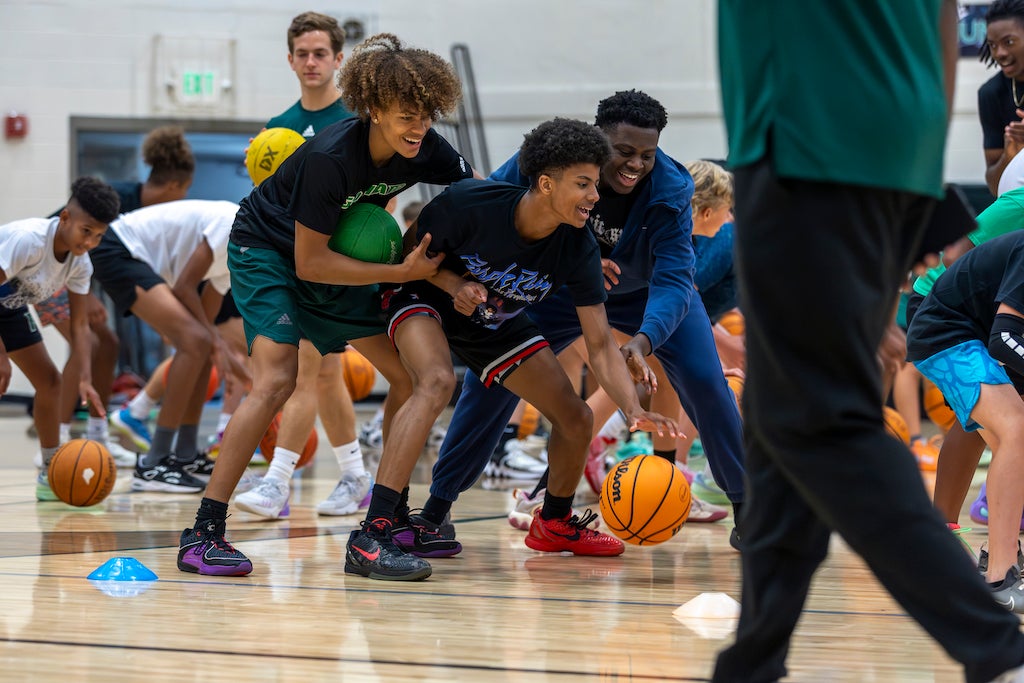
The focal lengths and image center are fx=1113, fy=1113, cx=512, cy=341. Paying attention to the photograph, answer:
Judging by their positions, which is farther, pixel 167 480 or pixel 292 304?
pixel 167 480

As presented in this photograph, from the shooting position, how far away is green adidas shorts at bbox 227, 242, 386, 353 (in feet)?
12.0

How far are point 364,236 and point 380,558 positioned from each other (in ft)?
3.33

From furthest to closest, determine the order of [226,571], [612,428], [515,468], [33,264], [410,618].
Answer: [515,468]
[612,428]
[33,264]
[226,571]
[410,618]

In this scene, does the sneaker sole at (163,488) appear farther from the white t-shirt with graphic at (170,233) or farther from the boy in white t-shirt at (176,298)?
the white t-shirt with graphic at (170,233)

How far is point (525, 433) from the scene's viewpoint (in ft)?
23.2

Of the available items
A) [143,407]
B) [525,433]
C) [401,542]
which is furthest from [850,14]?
[143,407]

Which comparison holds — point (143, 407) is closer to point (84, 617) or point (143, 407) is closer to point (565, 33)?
point (84, 617)

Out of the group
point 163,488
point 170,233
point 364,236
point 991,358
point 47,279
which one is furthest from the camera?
point 170,233

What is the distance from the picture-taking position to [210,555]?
335cm

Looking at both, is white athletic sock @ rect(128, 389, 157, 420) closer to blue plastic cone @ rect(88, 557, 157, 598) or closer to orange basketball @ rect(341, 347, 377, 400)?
orange basketball @ rect(341, 347, 377, 400)

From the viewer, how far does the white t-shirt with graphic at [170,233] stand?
18.9 ft

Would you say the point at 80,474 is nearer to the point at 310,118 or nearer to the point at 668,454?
the point at 310,118

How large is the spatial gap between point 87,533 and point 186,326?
1.61 metres

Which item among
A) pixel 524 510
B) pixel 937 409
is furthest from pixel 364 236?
pixel 937 409
